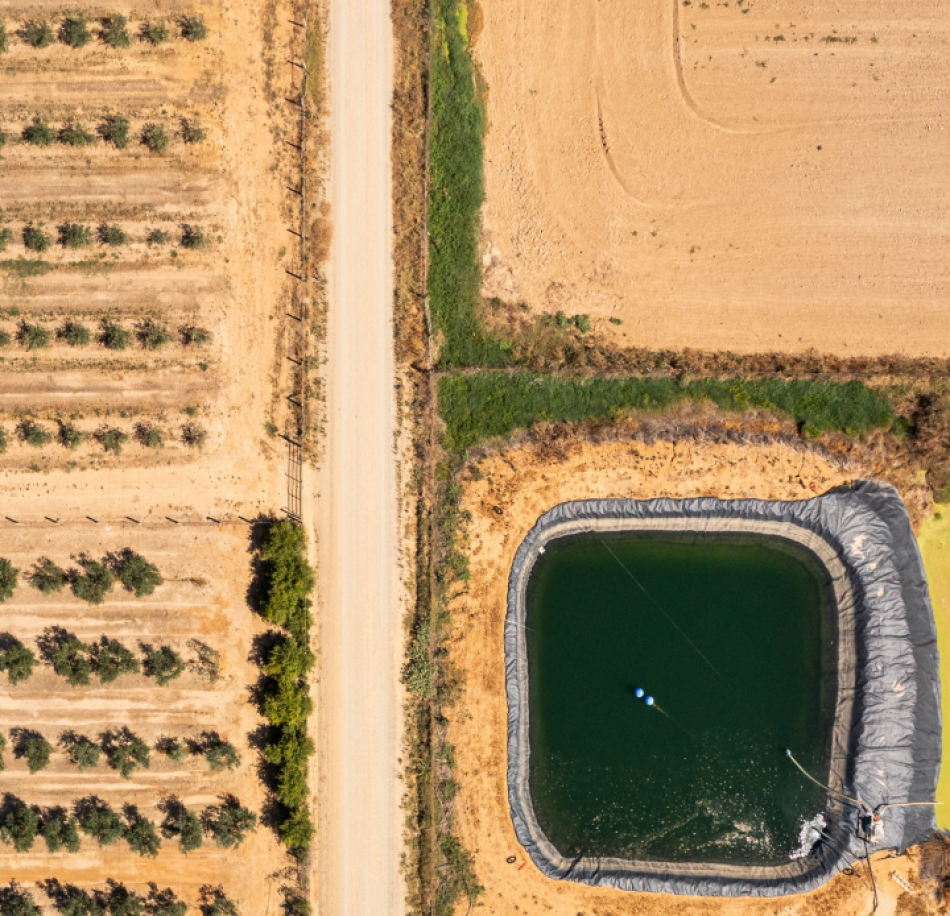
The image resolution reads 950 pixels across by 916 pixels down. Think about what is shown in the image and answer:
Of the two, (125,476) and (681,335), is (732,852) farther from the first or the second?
(125,476)

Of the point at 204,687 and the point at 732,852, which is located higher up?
the point at 204,687

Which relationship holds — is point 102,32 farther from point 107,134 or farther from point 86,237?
point 86,237

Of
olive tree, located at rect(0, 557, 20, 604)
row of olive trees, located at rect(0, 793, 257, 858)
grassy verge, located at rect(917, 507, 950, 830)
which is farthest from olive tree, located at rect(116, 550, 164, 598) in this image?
grassy verge, located at rect(917, 507, 950, 830)

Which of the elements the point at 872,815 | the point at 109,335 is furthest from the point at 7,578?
the point at 872,815

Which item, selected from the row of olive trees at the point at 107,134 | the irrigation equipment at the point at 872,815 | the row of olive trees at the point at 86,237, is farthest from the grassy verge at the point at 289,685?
the irrigation equipment at the point at 872,815

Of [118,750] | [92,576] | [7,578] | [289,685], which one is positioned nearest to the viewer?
[289,685]

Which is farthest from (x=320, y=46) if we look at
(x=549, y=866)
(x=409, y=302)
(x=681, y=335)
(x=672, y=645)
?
(x=549, y=866)

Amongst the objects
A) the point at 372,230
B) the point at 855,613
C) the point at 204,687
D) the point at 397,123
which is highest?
the point at 397,123
